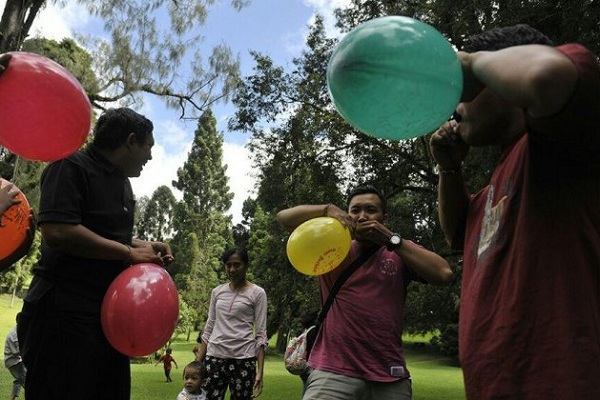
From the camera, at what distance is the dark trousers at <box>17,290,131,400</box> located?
2303mm

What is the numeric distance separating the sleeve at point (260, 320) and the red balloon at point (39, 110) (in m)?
3.40

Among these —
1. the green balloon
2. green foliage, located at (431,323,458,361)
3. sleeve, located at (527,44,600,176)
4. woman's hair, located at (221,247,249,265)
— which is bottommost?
green foliage, located at (431,323,458,361)

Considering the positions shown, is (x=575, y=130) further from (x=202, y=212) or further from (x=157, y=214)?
(x=157, y=214)

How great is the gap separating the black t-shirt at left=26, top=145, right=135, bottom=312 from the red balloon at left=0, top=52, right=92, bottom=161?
5.0 inches

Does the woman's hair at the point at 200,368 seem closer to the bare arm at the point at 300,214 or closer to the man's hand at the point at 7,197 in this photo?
the bare arm at the point at 300,214

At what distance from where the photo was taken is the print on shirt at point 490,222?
1437 mm

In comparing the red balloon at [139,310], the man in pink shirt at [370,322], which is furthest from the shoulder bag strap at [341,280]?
the red balloon at [139,310]

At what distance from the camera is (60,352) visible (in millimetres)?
2320

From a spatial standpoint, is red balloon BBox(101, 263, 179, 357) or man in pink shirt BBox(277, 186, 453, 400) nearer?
red balloon BBox(101, 263, 179, 357)

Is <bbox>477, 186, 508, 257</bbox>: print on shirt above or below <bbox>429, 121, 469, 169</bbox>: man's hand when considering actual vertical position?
below

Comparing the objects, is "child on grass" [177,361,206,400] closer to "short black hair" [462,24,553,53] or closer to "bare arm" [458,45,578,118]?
"short black hair" [462,24,553,53]

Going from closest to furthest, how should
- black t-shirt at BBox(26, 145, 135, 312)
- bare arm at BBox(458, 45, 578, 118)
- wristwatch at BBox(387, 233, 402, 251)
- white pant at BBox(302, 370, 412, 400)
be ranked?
bare arm at BBox(458, 45, 578, 118)
black t-shirt at BBox(26, 145, 135, 312)
white pant at BBox(302, 370, 412, 400)
wristwatch at BBox(387, 233, 402, 251)

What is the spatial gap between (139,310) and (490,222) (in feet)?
5.54

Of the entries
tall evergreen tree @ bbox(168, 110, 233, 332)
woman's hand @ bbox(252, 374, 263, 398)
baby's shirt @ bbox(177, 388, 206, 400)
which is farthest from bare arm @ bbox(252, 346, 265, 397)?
tall evergreen tree @ bbox(168, 110, 233, 332)
